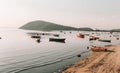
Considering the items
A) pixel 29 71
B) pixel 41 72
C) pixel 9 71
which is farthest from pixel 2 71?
pixel 41 72

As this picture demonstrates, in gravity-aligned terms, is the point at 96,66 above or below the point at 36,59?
above

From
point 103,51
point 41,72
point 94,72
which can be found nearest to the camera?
point 94,72

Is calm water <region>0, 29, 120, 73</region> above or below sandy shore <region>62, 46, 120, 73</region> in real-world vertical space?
below

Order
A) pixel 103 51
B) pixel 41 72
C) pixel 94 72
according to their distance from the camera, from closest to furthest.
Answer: pixel 94 72
pixel 41 72
pixel 103 51

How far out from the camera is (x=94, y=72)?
28109 mm

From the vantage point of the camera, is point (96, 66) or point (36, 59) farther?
point (36, 59)

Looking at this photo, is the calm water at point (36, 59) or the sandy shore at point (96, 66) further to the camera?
the calm water at point (36, 59)

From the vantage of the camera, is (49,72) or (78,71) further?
(49,72)

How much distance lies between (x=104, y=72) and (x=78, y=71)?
412 centimetres

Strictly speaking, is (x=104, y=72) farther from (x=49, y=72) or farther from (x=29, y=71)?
(x=29, y=71)

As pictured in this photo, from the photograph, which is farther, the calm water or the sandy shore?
the calm water

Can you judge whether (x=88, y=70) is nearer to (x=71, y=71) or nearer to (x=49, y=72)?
(x=71, y=71)

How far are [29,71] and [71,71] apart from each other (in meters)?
7.45

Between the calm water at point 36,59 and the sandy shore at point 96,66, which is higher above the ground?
the sandy shore at point 96,66
